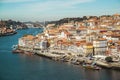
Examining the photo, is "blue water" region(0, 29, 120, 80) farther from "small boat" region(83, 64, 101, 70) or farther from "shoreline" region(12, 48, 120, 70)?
"shoreline" region(12, 48, 120, 70)

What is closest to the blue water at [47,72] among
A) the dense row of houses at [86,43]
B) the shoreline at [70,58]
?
the shoreline at [70,58]

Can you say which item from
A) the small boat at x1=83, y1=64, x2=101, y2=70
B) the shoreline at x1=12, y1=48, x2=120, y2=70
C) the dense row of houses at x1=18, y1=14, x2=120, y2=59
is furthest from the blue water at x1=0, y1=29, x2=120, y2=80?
the dense row of houses at x1=18, y1=14, x2=120, y2=59

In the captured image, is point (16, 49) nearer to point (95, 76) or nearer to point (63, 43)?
point (63, 43)

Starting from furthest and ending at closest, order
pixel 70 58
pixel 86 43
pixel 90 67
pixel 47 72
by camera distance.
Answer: pixel 86 43, pixel 70 58, pixel 90 67, pixel 47 72

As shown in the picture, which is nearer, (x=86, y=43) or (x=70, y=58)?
(x=70, y=58)

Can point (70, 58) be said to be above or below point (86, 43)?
below

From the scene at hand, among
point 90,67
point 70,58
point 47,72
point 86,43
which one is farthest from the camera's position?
point 86,43

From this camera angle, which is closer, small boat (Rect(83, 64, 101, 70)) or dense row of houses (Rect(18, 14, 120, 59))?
small boat (Rect(83, 64, 101, 70))

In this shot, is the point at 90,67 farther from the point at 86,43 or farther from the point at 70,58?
the point at 86,43

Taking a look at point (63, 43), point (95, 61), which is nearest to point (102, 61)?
point (95, 61)

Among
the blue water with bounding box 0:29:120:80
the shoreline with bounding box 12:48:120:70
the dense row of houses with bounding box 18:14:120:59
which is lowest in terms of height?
the blue water with bounding box 0:29:120:80

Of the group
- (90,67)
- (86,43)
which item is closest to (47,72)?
(90,67)
